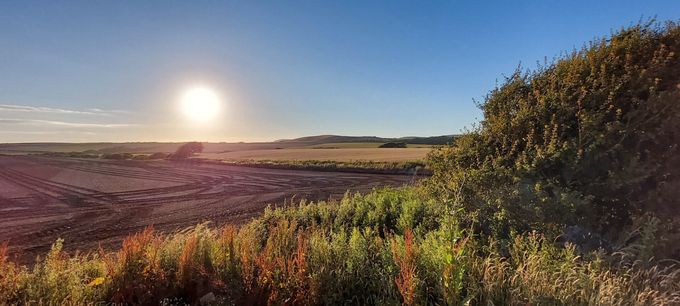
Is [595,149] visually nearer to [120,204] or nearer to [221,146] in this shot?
[120,204]

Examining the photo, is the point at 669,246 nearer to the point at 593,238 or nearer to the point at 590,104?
the point at 593,238

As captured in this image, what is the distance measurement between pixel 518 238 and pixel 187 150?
6581 cm

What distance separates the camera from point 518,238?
17.8ft

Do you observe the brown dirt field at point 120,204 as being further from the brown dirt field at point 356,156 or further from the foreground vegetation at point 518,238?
the brown dirt field at point 356,156

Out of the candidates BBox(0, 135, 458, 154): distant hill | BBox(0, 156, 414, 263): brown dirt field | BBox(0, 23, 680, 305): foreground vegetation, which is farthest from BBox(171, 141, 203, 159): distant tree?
BBox(0, 23, 680, 305): foreground vegetation

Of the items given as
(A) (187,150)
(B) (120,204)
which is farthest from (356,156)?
(B) (120,204)

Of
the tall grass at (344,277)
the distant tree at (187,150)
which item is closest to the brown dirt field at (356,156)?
the distant tree at (187,150)

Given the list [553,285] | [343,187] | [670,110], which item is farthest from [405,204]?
[343,187]

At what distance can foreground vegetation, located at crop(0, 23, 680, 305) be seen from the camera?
4406 millimetres

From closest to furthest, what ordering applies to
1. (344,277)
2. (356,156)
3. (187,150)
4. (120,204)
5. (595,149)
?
(344,277) → (595,149) → (120,204) → (356,156) → (187,150)

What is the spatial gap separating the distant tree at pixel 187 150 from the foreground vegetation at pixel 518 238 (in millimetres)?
57578

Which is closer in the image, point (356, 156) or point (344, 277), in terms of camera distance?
point (344, 277)

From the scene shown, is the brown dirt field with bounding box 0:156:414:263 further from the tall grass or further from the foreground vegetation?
the foreground vegetation

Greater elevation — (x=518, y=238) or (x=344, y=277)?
(x=518, y=238)
